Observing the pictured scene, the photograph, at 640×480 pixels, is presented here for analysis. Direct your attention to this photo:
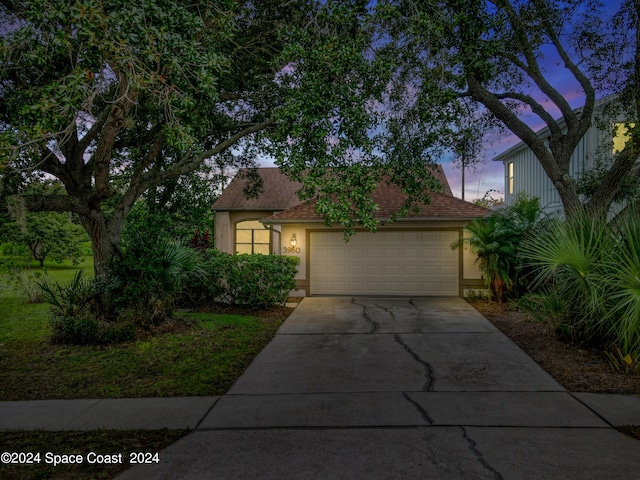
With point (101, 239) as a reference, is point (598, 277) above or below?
below

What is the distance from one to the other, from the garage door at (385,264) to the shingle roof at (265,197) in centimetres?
446

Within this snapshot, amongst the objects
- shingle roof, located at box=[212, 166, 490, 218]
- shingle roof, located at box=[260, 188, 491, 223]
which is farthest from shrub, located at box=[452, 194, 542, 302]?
shingle roof, located at box=[212, 166, 490, 218]

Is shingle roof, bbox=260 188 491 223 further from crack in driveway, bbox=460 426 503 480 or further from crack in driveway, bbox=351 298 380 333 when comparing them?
crack in driveway, bbox=460 426 503 480

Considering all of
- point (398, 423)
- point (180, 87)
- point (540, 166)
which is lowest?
point (398, 423)

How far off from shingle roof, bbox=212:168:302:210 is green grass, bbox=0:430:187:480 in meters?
13.2

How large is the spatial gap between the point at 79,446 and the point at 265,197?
14.7 m

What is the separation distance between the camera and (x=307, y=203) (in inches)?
540

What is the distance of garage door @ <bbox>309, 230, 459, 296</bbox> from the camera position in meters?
13.3

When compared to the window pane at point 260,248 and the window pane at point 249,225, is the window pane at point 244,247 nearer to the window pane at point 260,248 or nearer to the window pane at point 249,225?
the window pane at point 260,248

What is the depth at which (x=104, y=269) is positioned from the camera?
8359mm

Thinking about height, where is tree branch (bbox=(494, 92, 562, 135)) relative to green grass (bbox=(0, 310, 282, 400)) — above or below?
above

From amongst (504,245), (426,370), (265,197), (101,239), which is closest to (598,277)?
(426,370)

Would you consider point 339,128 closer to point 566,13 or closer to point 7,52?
point 7,52

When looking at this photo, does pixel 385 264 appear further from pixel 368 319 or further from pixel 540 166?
pixel 540 166
